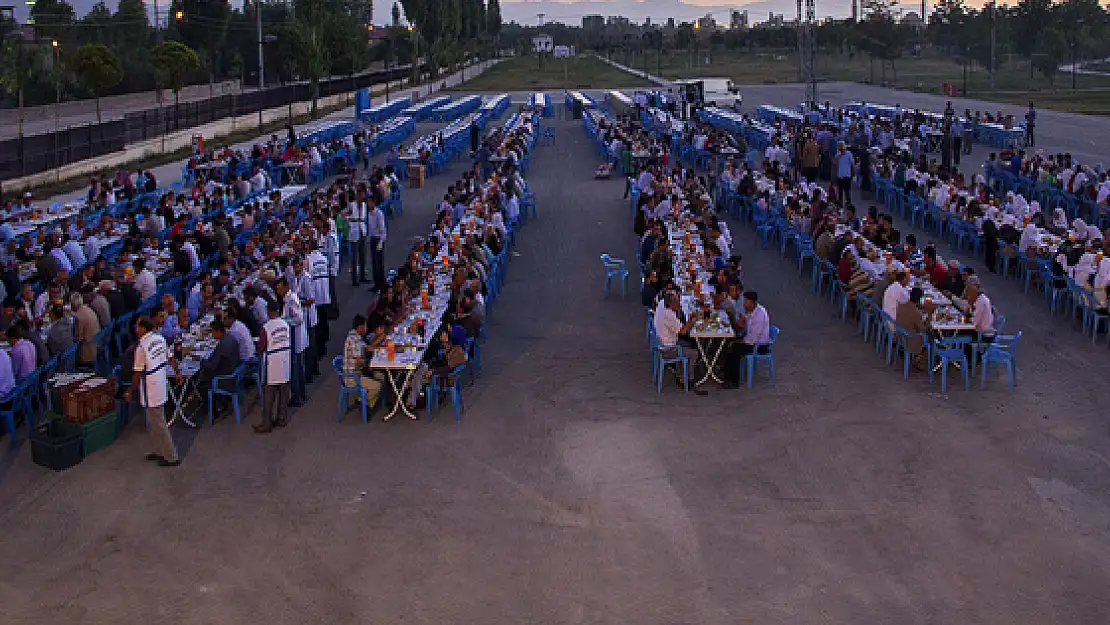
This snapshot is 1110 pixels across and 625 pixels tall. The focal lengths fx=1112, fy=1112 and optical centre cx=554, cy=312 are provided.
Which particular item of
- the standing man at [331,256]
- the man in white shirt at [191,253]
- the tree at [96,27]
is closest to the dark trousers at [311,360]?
the standing man at [331,256]

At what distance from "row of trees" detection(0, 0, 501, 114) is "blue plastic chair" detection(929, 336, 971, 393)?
1108 inches

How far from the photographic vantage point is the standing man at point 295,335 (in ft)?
39.2

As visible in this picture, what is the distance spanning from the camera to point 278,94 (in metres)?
55.9

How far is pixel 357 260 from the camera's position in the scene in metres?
18.8

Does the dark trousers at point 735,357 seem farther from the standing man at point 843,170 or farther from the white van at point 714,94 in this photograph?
the white van at point 714,94

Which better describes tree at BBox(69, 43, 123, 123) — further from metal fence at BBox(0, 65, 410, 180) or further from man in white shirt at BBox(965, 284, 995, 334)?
man in white shirt at BBox(965, 284, 995, 334)

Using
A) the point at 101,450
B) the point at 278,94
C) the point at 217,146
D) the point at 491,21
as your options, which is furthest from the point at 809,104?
the point at 491,21

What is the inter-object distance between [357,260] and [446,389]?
721 cm

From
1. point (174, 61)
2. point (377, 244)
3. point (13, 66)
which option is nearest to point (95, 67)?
point (174, 61)

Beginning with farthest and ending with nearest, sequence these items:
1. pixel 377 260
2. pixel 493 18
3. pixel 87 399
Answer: pixel 493 18 → pixel 377 260 → pixel 87 399

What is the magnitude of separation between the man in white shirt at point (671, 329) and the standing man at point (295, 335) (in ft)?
13.0

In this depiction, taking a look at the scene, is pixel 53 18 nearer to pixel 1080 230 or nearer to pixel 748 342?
pixel 1080 230

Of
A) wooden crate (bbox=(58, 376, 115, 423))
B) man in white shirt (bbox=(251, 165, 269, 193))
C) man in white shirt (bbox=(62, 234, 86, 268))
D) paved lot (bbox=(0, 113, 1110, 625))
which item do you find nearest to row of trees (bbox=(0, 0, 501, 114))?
man in white shirt (bbox=(251, 165, 269, 193))

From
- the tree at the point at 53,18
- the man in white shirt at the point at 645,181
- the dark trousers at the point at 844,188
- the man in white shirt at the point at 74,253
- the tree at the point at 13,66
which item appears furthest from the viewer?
the tree at the point at 53,18
